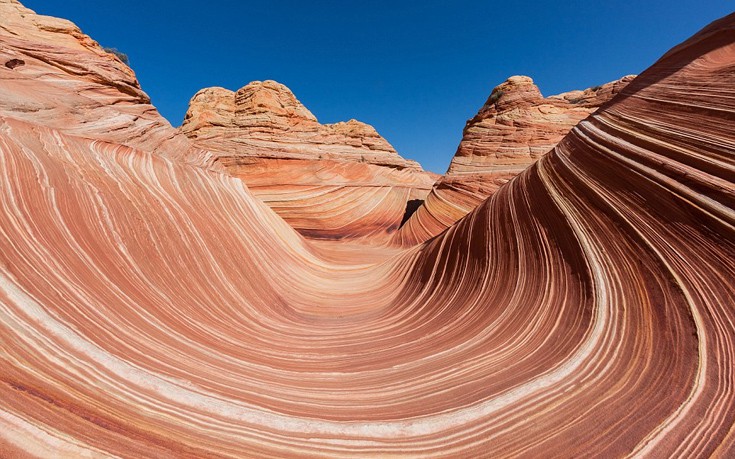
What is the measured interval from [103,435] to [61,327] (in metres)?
0.58

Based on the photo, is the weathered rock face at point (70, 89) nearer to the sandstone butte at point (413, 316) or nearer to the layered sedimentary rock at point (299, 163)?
the sandstone butte at point (413, 316)

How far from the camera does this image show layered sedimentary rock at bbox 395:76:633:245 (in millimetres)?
8633

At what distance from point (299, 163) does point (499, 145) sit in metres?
6.36

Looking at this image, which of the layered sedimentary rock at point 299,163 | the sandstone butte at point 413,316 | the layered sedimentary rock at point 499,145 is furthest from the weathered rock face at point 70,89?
the layered sedimentary rock at point 499,145

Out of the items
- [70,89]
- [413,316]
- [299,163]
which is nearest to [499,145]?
[299,163]

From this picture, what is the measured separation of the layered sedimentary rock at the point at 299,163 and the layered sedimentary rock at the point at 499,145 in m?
2.01

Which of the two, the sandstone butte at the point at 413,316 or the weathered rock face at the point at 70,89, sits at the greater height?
the weathered rock face at the point at 70,89

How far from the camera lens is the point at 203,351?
5.97 feet

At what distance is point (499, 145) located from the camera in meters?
9.62

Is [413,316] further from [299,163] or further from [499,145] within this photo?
[299,163]

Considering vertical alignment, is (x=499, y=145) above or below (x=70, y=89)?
above

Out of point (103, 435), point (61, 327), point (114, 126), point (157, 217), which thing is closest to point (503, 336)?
point (103, 435)

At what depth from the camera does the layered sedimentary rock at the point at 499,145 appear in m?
8.63

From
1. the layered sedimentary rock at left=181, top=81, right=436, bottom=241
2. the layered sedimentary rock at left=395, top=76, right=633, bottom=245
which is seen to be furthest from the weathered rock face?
the layered sedimentary rock at left=395, top=76, right=633, bottom=245
